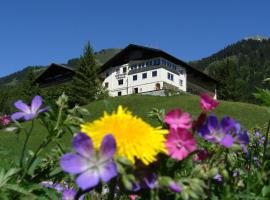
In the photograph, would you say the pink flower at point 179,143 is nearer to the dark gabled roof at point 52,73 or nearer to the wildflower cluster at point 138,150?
the wildflower cluster at point 138,150

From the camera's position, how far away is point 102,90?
69375 mm

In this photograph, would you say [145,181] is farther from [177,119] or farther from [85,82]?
[85,82]

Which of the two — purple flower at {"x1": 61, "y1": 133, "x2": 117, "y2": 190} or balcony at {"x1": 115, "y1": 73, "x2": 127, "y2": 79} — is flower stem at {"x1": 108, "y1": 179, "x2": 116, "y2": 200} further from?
balcony at {"x1": 115, "y1": 73, "x2": 127, "y2": 79}

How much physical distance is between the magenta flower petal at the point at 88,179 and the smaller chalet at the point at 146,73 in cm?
6551

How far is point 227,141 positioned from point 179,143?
0.14 metres

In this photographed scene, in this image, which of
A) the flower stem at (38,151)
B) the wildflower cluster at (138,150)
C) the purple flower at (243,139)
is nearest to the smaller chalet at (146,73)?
the flower stem at (38,151)

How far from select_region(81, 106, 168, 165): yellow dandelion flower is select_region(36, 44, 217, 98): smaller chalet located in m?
65.3

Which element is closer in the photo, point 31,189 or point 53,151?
point 53,151

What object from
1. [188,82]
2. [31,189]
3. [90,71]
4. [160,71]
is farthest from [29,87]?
[31,189]

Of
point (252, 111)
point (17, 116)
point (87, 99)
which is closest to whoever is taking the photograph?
point (17, 116)

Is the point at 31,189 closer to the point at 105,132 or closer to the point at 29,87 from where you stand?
the point at 105,132

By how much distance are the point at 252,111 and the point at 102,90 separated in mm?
28028

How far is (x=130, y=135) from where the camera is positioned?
1279 millimetres

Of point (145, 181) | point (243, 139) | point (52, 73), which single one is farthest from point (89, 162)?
point (52, 73)
